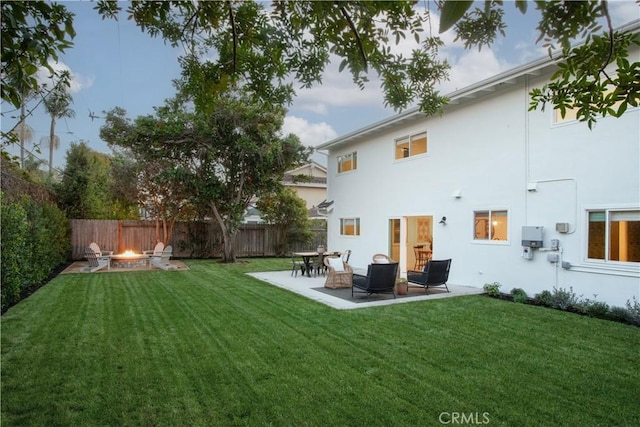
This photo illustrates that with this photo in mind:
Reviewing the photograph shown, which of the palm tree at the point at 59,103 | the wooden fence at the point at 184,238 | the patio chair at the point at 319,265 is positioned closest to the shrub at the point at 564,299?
the patio chair at the point at 319,265

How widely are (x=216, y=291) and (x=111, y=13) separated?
7359 mm

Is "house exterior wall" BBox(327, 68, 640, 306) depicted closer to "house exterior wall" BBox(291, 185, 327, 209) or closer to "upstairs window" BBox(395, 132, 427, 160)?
"upstairs window" BBox(395, 132, 427, 160)

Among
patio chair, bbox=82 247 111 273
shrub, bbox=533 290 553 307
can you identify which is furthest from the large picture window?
patio chair, bbox=82 247 111 273

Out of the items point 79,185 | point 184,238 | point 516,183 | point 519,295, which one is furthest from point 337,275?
point 79,185

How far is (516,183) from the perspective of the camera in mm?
9461

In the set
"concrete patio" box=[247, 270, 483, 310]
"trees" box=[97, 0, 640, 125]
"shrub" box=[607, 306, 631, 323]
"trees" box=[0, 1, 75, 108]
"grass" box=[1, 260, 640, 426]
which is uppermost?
"trees" box=[97, 0, 640, 125]

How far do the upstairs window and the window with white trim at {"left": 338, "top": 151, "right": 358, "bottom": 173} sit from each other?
9.01ft

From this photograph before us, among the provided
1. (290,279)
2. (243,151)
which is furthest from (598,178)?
(243,151)

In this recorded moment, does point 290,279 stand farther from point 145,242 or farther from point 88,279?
point 145,242

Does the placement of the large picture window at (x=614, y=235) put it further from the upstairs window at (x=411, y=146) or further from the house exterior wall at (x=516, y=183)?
the upstairs window at (x=411, y=146)

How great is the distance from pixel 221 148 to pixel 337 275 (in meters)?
8.72

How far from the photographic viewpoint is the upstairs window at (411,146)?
40.8 feet

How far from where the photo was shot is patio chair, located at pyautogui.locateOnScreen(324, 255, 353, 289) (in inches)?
408

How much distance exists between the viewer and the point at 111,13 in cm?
357
